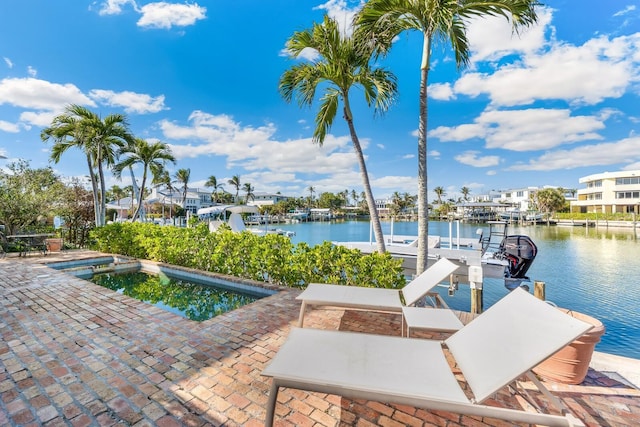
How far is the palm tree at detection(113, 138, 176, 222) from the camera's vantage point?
42.8 feet

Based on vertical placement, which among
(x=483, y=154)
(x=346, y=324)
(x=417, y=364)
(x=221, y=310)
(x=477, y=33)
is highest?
(x=483, y=154)

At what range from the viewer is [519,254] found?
6984mm

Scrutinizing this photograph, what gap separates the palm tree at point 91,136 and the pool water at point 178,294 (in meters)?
5.84

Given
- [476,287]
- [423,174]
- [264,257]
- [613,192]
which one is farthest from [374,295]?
[613,192]

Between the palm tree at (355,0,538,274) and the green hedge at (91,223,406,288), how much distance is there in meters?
0.81

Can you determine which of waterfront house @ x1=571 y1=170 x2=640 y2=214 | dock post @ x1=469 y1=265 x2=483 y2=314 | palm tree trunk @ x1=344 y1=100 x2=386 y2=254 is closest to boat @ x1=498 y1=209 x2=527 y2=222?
waterfront house @ x1=571 y1=170 x2=640 y2=214

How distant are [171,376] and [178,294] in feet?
13.1

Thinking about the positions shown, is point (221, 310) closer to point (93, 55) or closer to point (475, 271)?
point (475, 271)

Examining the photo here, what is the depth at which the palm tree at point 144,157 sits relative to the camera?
13.0 m

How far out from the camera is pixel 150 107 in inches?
666

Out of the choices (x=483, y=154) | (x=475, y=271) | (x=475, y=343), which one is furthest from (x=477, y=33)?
(x=483, y=154)

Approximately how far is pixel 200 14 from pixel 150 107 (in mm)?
9513

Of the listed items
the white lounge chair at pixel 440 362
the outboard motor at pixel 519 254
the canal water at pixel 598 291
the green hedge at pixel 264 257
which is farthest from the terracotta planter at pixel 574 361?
the outboard motor at pixel 519 254

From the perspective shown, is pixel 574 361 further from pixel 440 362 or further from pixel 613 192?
pixel 613 192
